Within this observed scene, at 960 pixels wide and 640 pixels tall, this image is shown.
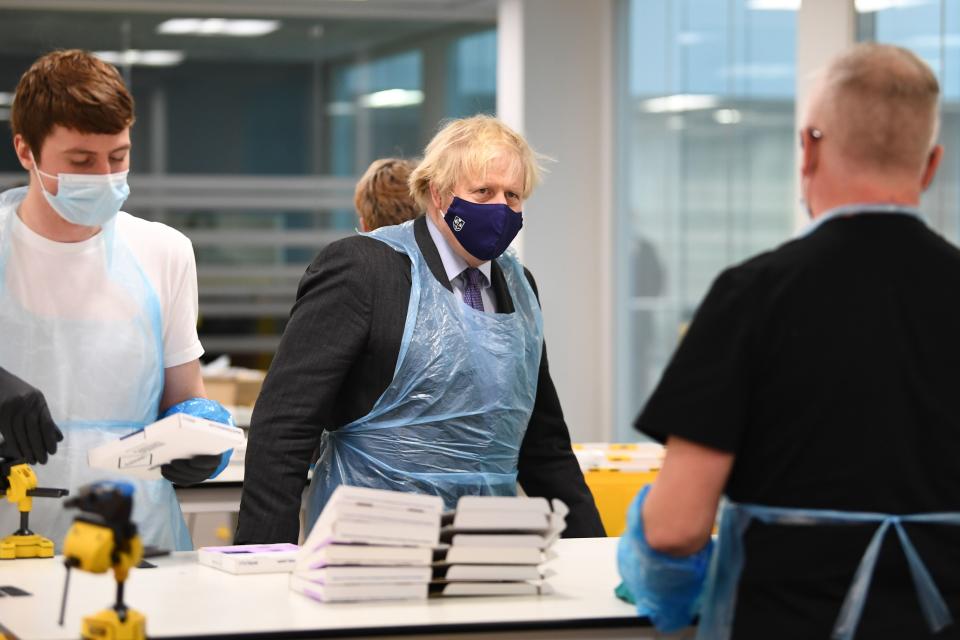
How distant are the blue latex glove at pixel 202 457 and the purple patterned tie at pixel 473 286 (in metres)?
0.53

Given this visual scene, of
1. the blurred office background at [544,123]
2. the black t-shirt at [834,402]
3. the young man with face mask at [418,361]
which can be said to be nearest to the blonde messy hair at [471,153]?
the young man with face mask at [418,361]

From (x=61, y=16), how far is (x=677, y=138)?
12.9 feet

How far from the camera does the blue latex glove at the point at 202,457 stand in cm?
238

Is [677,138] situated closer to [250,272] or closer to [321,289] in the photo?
[250,272]

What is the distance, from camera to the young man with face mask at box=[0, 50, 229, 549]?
2.61 meters

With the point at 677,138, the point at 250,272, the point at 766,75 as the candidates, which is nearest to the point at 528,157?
the point at 766,75

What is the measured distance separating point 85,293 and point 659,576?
4.49 feet

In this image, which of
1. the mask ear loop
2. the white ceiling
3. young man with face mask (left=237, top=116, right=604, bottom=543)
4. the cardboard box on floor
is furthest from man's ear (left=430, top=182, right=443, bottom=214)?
the white ceiling

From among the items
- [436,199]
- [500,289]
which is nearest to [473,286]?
[500,289]

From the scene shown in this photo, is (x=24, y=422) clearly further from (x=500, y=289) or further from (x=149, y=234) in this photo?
(x=500, y=289)

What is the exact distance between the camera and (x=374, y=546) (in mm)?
2043

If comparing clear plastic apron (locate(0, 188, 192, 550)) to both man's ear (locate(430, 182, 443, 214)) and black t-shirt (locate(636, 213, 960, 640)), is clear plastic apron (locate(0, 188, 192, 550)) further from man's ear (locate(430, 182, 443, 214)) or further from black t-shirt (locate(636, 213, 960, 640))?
black t-shirt (locate(636, 213, 960, 640))

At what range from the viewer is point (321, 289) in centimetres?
262

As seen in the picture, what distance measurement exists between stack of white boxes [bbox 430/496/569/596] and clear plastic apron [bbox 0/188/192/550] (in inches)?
32.7
